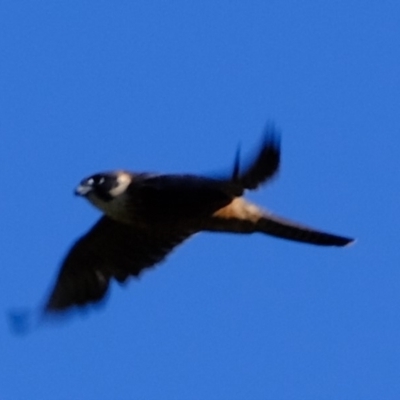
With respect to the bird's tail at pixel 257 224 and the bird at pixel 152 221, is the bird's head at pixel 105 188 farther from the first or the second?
the bird's tail at pixel 257 224

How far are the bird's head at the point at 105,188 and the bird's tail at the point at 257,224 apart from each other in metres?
0.56

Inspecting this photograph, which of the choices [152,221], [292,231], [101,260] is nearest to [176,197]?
[152,221]

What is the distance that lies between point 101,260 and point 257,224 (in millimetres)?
1308

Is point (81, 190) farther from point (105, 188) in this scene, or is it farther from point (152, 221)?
point (152, 221)

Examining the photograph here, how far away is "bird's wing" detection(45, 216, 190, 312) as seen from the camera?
1083 cm

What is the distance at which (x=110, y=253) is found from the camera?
1093 centimetres

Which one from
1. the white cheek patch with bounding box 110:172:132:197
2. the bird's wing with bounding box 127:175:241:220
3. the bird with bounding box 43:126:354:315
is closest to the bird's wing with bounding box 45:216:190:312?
the bird with bounding box 43:126:354:315

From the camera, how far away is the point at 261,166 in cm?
920

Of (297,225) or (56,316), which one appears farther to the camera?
(56,316)

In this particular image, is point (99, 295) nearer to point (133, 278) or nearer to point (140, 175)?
point (133, 278)

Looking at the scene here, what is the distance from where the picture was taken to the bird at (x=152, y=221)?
380 inches

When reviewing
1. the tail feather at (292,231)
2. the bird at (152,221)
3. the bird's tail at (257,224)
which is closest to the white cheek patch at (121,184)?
the bird at (152,221)

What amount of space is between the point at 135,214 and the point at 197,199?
1.40 feet

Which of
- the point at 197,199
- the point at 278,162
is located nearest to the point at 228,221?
the point at 197,199
